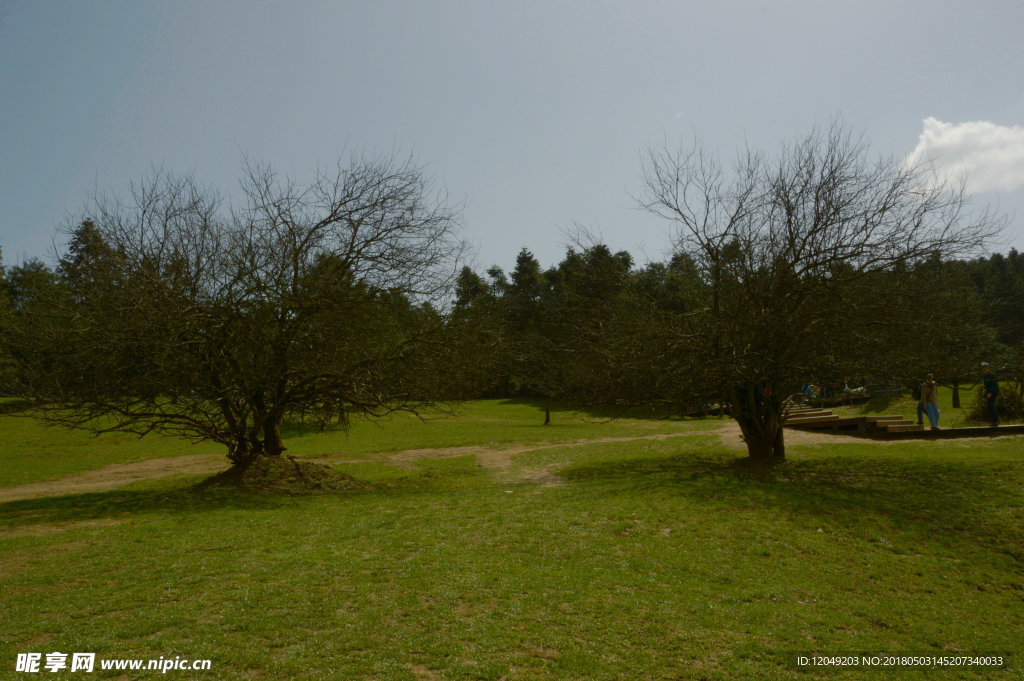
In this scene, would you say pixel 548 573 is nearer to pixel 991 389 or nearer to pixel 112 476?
pixel 112 476

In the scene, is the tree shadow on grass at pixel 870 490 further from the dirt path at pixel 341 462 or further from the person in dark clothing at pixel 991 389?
the person in dark clothing at pixel 991 389

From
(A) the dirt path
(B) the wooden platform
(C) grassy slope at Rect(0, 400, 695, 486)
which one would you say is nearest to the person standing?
(B) the wooden platform

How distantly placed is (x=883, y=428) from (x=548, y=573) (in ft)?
51.7

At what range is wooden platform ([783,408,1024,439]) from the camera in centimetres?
1678

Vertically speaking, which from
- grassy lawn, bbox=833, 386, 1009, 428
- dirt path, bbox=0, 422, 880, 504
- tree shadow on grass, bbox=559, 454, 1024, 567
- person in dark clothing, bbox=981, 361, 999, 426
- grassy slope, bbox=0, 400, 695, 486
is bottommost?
tree shadow on grass, bbox=559, 454, 1024, 567

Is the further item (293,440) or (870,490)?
(293,440)

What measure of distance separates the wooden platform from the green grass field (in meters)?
1.86

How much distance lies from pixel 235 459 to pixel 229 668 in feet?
33.8

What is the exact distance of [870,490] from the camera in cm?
1198

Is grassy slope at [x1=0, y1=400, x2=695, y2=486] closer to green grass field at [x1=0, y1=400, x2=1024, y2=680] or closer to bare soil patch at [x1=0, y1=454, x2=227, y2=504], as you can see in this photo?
bare soil patch at [x1=0, y1=454, x2=227, y2=504]

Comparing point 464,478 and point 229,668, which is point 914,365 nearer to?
point 464,478

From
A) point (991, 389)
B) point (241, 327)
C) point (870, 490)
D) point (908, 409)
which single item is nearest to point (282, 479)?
point (241, 327)

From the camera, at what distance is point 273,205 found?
1414 centimetres

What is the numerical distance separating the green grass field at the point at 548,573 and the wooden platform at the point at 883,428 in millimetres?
1864
